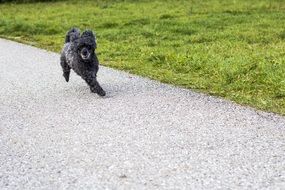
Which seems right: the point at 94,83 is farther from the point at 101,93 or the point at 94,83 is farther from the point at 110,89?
the point at 110,89

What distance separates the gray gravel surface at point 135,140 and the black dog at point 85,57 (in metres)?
0.25

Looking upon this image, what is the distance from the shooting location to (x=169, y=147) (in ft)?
19.9

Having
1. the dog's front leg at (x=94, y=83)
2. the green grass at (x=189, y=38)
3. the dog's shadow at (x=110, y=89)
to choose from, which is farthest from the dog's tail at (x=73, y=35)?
the green grass at (x=189, y=38)

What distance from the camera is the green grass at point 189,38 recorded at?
9.44 meters

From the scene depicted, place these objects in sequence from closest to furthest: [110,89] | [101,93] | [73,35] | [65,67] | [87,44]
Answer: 1. [87,44]
2. [101,93]
3. [73,35]
4. [110,89]
5. [65,67]

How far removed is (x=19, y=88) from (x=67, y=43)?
1.22m

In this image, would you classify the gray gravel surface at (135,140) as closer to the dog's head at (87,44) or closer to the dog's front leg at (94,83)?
the dog's front leg at (94,83)

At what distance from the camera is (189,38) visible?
15.4m

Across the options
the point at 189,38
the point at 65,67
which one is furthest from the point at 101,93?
the point at 189,38

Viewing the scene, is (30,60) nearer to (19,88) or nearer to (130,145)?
(19,88)

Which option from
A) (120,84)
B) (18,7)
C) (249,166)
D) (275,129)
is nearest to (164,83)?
(120,84)

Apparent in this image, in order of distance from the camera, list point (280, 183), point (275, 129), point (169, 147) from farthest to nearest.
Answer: point (275, 129) < point (169, 147) < point (280, 183)

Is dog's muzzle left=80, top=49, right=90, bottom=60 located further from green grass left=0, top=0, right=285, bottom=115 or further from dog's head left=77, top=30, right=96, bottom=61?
green grass left=0, top=0, right=285, bottom=115

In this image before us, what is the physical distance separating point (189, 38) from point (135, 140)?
368 inches
